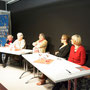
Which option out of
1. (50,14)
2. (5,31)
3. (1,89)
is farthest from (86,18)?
(5,31)

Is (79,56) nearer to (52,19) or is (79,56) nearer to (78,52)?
(78,52)

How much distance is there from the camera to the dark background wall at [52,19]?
3.51 metres

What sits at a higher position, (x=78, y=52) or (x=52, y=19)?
(x=52, y=19)

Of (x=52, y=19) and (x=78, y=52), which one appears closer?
(x=78, y=52)

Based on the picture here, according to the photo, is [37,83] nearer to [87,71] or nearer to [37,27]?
[87,71]

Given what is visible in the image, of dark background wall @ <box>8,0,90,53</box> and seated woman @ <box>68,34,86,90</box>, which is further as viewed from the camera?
dark background wall @ <box>8,0,90,53</box>

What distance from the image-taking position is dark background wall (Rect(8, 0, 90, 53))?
3.51 metres

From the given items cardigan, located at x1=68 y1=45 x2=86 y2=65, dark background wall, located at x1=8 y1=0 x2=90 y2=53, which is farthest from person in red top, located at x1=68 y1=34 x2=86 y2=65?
dark background wall, located at x1=8 y1=0 x2=90 y2=53

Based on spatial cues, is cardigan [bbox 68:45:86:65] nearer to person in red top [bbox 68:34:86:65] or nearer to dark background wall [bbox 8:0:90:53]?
person in red top [bbox 68:34:86:65]

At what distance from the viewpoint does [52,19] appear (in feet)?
14.7

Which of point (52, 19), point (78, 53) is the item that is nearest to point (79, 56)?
point (78, 53)

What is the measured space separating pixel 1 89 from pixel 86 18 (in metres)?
2.57

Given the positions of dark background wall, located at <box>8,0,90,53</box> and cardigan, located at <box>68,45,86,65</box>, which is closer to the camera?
cardigan, located at <box>68,45,86,65</box>

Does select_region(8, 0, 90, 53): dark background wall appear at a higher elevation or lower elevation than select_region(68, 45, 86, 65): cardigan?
higher
